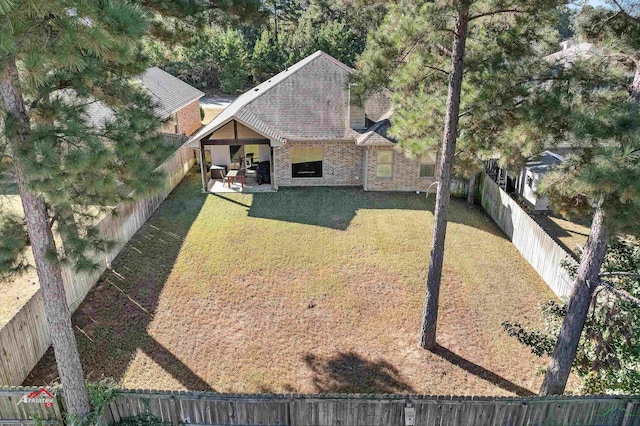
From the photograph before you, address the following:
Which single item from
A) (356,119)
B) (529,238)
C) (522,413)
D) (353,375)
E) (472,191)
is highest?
(356,119)

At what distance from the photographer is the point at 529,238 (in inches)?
531

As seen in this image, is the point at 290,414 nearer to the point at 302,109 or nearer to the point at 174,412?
the point at 174,412

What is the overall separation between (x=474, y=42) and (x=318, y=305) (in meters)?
7.12

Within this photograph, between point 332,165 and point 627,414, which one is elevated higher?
point 332,165

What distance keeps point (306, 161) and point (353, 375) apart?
40.5 feet

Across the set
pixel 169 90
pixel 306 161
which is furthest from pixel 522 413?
pixel 169 90

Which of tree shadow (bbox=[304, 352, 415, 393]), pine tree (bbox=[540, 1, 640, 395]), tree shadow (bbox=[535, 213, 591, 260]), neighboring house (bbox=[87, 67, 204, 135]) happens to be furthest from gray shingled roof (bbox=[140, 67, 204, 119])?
pine tree (bbox=[540, 1, 640, 395])

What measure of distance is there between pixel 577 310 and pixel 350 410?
4252 millimetres

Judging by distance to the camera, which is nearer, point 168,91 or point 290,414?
point 290,414

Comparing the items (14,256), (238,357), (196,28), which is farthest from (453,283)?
(14,256)

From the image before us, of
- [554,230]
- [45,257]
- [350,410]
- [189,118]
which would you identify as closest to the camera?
[45,257]

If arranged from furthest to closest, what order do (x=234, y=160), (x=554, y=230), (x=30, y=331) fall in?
(x=234, y=160), (x=554, y=230), (x=30, y=331)

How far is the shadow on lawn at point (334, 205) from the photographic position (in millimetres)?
16578

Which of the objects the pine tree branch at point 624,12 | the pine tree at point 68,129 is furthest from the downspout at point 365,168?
the pine tree branch at point 624,12
